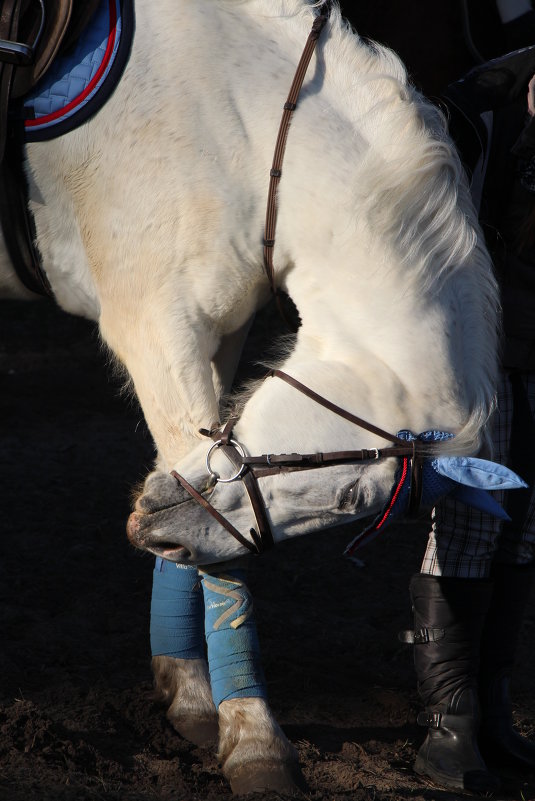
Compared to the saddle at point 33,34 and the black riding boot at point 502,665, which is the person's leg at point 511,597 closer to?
the black riding boot at point 502,665

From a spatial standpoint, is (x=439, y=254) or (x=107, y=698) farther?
(x=107, y=698)

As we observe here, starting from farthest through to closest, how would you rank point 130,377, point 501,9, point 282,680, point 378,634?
point 378,634 → point 282,680 → point 501,9 → point 130,377

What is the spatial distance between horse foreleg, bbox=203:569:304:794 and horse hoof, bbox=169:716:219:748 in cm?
21

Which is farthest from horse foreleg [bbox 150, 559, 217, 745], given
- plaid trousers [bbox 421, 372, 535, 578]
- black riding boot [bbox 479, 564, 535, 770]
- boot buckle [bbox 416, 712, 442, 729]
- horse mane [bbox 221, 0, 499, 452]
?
horse mane [bbox 221, 0, 499, 452]

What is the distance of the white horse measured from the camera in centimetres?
206

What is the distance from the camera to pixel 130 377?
243 centimetres

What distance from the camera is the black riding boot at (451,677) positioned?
263 centimetres

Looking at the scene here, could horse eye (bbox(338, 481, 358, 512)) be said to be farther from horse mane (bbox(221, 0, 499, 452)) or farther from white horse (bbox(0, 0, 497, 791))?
horse mane (bbox(221, 0, 499, 452))

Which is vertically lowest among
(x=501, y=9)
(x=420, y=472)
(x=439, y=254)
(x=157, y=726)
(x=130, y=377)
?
(x=157, y=726)

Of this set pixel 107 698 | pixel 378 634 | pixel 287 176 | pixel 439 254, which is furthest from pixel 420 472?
pixel 378 634

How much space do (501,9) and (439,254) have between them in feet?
3.52

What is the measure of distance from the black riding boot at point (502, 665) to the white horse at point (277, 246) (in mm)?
927

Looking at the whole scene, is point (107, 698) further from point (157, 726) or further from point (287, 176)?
point (287, 176)

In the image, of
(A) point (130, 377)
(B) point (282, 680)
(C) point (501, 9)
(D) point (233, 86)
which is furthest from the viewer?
(B) point (282, 680)
